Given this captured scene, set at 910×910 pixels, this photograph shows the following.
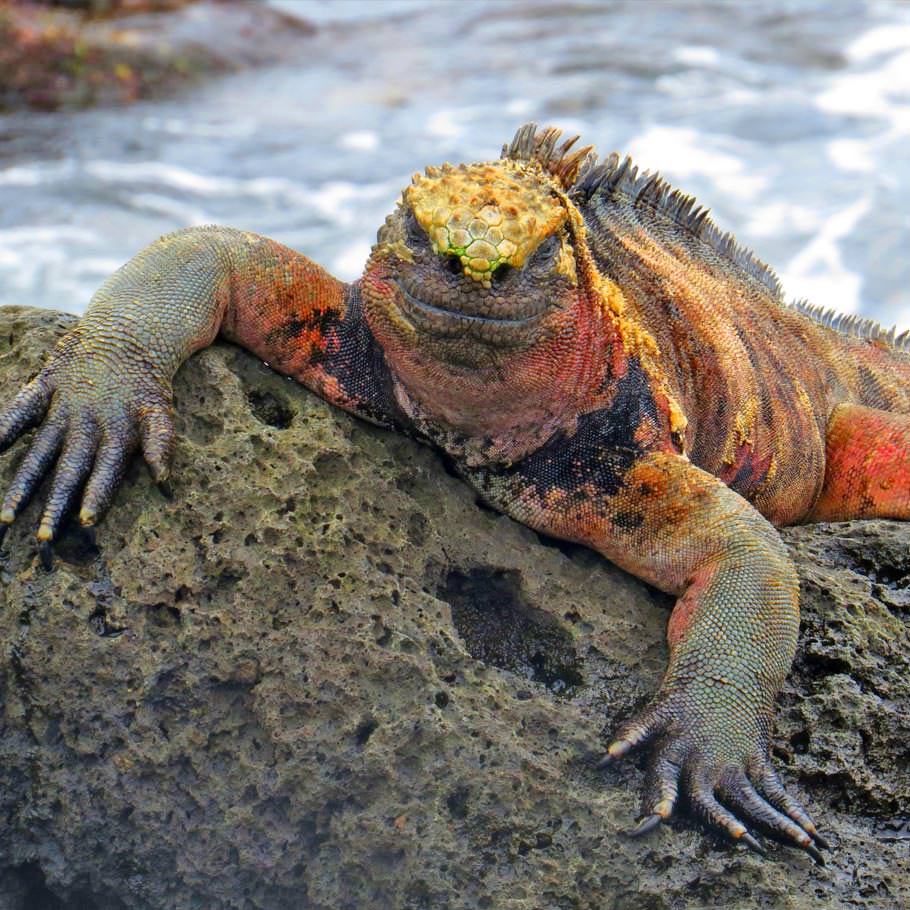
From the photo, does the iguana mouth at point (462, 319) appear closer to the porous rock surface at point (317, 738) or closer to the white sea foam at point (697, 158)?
the porous rock surface at point (317, 738)

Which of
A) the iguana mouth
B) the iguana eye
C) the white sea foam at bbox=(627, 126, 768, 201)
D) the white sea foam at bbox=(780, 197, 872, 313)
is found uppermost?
→ the iguana eye

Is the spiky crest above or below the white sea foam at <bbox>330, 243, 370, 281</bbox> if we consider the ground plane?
above

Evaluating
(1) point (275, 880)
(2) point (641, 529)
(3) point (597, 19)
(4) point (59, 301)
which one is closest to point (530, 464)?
(2) point (641, 529)

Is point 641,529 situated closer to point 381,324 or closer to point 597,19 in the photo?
point 381,324

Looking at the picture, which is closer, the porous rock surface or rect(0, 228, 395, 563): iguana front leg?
the porous rock surface

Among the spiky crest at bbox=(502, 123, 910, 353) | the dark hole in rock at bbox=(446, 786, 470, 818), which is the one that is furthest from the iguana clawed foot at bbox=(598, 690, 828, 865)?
the spiky crest at bbox=(502, 123, 910, 353)

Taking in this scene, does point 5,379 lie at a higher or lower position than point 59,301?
higher

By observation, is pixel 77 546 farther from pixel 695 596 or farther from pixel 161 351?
pixel 695 596

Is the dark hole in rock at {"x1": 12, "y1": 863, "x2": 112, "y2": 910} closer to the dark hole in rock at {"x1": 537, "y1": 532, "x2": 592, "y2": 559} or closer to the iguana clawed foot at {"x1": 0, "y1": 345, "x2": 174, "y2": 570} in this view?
the iguana clawed foot at {"x1": 0, "y1": 345, "x2": 174, "y2": 570}
